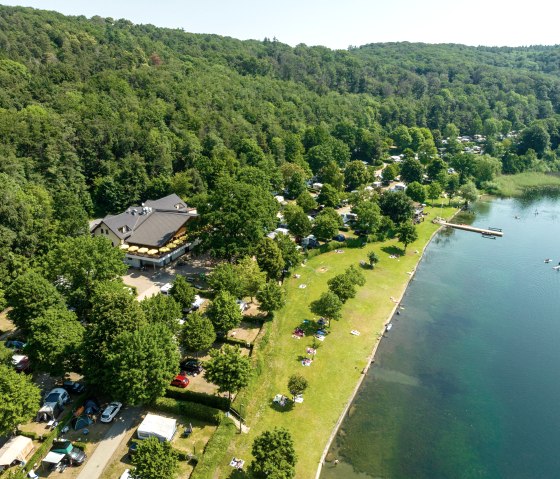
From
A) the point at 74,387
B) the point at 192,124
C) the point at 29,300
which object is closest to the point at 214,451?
the point at 74,387

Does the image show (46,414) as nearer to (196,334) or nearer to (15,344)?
(15,344)

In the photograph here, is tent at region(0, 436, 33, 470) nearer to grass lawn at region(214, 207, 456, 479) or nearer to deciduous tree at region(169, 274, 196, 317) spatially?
grass lawn at region(214, 207, 456, 479)

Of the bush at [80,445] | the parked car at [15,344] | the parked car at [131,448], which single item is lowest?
the parked car at [131,448]

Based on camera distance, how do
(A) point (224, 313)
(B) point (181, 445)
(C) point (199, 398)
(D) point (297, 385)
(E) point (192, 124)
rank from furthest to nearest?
(E) point (192, 124), (A) point (224, 313), (D) point (297, 385), (C) point (199, 398), (B) point (181, 445)

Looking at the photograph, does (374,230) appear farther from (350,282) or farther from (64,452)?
(64,452)

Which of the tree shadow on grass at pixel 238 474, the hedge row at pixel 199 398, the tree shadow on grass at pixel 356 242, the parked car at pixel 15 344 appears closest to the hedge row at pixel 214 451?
the tree shadow on grass at pixel 238 474

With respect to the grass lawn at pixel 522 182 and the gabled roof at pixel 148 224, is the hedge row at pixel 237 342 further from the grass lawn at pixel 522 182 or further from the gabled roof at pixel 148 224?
the grass lawn at pixel 522 182
